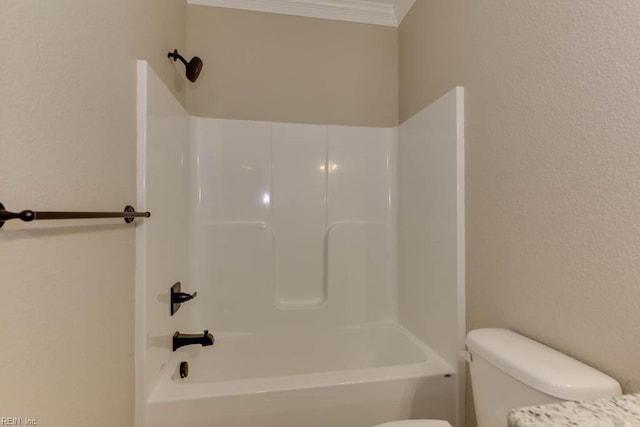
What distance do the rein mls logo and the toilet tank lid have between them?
114 cm

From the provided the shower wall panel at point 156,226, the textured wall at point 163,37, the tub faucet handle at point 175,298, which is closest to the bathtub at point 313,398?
the shower wall panel at point 156,226

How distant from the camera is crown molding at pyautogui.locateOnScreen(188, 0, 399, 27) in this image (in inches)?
79.0

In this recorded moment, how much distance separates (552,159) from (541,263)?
32 cm

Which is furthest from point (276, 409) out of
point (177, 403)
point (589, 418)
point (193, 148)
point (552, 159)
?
point (193, 148)

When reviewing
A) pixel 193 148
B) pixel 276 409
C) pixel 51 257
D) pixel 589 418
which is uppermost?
pixel 193 148

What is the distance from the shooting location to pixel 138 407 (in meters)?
1.16

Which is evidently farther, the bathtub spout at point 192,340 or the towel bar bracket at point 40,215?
the bathtub spout at point 192,340

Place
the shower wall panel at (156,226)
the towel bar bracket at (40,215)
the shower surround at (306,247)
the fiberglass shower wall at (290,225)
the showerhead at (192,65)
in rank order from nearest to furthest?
the towel bar bracket at (40,215) < the shower wall panel at (156,226) < the shower surround at (306,247) < the showerhead at (192,65) < the fiberglass shower wall at (290,225)

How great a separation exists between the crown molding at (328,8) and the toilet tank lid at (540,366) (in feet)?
6.78

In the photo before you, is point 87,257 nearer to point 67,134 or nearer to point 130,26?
point 67,134

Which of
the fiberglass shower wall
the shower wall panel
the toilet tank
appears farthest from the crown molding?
the toilet tank

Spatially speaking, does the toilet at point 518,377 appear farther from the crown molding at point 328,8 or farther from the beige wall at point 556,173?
the crown molding at point 328,8

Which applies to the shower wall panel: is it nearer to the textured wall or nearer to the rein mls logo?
the textured wall

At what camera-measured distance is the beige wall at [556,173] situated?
28.9 inches
